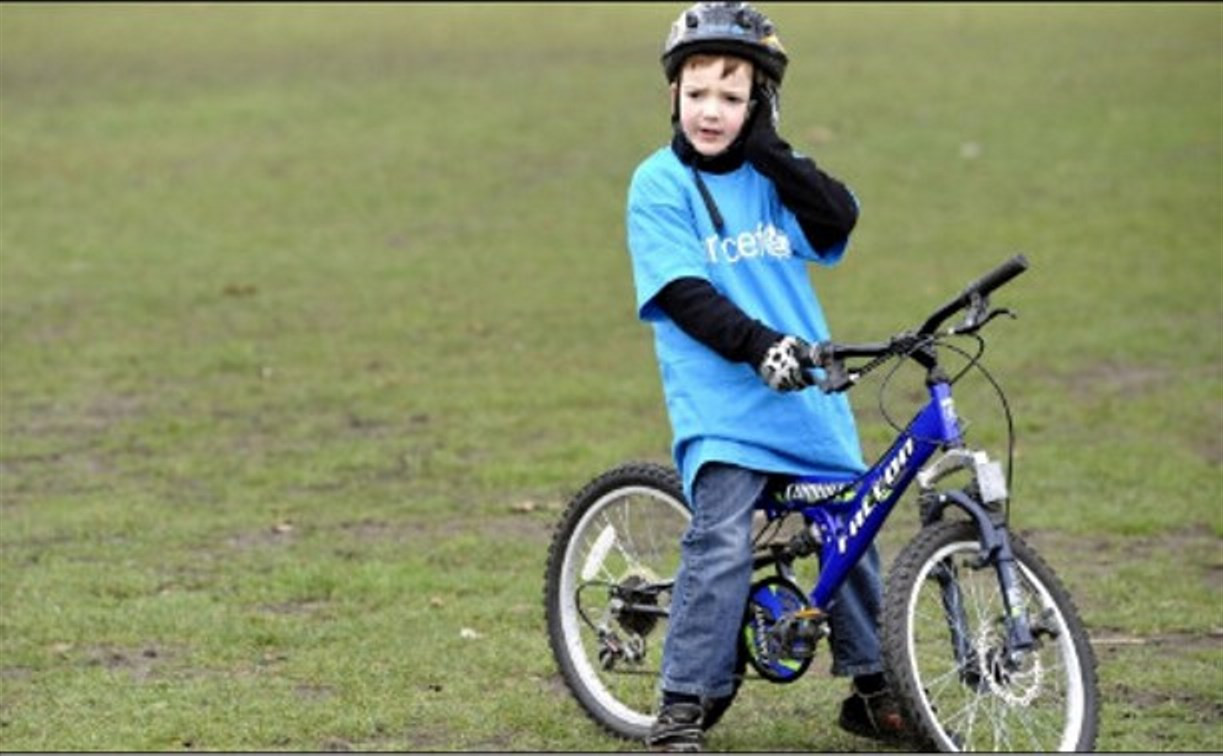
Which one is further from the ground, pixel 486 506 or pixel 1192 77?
pixel 1192 77

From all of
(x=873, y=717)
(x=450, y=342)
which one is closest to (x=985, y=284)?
(x=873, y=717)

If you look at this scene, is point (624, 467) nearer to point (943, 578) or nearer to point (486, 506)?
point (943, 578)

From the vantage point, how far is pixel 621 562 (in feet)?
23.2

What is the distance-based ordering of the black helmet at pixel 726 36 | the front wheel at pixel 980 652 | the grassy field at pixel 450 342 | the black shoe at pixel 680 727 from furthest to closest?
the grassy field at pixel 450 342 → the black shoe at pixel 680 727 → the black helmet at pixel 726 36 → the front wheel at pixel 980 652

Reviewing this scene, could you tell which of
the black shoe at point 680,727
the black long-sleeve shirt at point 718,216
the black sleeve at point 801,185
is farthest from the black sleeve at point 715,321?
the black shoe at point 680,727

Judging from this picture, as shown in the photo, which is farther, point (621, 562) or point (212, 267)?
point (212, 267)

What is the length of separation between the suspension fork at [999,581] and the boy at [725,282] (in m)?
0.45

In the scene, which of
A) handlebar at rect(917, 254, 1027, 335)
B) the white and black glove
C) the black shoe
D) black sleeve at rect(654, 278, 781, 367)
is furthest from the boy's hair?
the black shoe

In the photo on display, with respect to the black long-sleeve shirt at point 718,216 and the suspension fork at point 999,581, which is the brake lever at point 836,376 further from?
the suspension fork at point 999,581

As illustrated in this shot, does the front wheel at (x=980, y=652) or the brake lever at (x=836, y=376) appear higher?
the brake lever at (x=836, y=376)

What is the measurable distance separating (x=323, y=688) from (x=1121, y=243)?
38.6 ft

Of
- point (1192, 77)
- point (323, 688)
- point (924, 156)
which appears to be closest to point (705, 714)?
point (323, 688)

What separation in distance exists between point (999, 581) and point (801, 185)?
110 centimetres

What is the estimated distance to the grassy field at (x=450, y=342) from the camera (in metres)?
7.71
